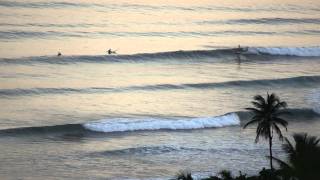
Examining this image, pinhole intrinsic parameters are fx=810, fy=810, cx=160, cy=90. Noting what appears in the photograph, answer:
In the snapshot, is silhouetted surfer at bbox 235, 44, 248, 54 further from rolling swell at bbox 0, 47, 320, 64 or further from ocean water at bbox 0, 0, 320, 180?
ocean water at bbox 0, 0, 320, 180

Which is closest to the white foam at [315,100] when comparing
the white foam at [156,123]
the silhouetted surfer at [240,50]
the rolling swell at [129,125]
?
the rolling swell at [129,125]

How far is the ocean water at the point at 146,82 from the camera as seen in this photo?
36.6 meters

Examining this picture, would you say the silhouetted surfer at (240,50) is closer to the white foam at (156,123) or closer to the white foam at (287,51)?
the white foam at (287,51)

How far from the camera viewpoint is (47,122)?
40656 mm

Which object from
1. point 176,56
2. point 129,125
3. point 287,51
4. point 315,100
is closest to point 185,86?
point 176,56

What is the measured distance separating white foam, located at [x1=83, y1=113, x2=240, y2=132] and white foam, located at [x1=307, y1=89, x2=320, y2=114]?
468 centimetres

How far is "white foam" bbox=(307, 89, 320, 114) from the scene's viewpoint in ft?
144

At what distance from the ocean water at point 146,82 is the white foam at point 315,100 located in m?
0.07

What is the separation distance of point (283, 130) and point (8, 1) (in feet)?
107

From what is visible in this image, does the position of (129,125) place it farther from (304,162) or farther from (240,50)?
(240,50)

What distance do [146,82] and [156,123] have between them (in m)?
7.98

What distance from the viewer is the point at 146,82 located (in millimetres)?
48719

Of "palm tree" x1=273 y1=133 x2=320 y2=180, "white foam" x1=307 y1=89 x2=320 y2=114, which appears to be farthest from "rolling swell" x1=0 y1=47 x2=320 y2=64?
"palm tree" x1=273 y1=133 x2=320 y2=180

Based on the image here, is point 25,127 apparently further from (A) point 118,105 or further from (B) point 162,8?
(B) point 162,8
